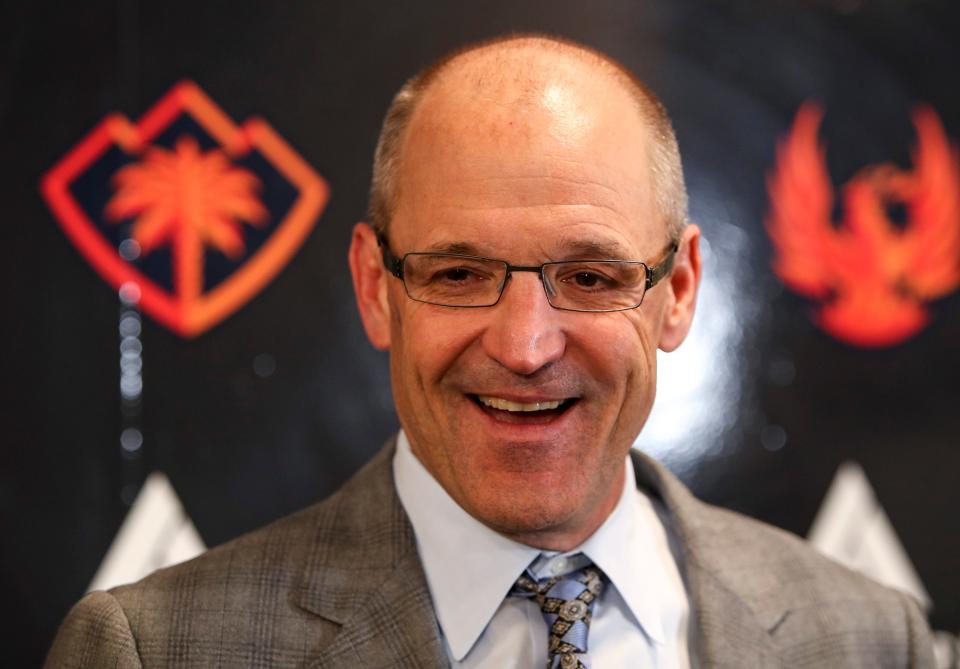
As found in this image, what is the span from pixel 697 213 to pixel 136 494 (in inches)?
57.7

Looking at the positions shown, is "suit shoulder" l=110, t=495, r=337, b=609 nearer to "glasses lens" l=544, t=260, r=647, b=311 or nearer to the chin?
the chin

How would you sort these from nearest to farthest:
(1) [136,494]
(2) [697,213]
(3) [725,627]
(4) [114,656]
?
(4) [114,656], (3) [725,627], (1) [136,494], (2) [697,213]

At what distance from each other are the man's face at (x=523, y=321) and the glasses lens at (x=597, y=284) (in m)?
0.02

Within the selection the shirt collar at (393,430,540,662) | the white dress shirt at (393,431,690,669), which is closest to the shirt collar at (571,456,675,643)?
the white dress shirt at (393,431,690,669)

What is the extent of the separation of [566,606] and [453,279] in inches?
20.8

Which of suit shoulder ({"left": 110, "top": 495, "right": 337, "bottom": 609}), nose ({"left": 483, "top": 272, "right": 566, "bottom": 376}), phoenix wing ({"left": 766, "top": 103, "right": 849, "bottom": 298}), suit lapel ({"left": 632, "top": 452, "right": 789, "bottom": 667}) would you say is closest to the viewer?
nose ({"left": 483, "top": 272, "right": 566, "bottom": 376})

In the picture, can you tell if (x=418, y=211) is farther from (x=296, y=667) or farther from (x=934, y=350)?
(x=934, y=350)

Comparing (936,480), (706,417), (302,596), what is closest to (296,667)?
(302,596)

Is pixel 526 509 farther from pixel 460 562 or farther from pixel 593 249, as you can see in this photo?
pixel 593 249

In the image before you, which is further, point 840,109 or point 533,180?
point 840,109

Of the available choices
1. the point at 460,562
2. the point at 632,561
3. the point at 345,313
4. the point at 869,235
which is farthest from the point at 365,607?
the point at 869,235

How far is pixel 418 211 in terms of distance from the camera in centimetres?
166

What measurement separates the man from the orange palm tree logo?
0.71 m

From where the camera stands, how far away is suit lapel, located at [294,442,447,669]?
1.62m
